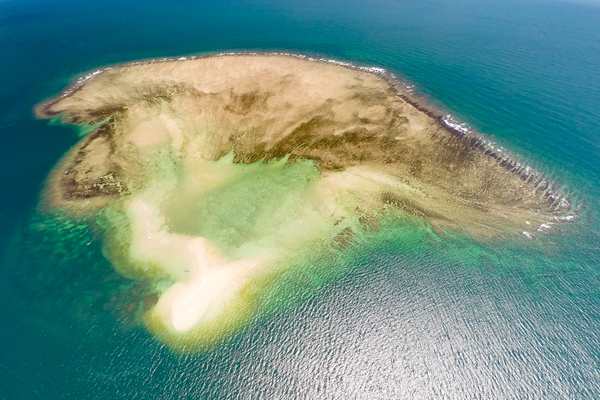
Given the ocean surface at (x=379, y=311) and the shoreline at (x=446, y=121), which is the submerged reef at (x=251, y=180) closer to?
the shoreline at (x=446, y=121)

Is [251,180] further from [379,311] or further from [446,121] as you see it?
[446,121]

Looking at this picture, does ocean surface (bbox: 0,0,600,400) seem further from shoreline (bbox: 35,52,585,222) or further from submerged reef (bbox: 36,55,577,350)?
submerged reef (bbox: 36,55,577,350)

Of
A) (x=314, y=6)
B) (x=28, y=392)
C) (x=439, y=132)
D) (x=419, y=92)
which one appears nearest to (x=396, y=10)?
(x=314, y=6)

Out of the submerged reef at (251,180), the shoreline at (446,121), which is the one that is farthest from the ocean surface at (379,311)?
the submerged reef at (251,180)

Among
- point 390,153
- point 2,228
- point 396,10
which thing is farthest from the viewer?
point 396,10

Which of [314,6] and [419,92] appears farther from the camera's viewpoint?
[314,6]

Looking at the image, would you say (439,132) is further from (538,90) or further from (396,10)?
(396,10)

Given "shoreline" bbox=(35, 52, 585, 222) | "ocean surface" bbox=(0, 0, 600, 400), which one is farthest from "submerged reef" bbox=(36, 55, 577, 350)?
"ocean surface" bbox=(0, 0, 600, 400)

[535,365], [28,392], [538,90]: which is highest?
[538,90]
